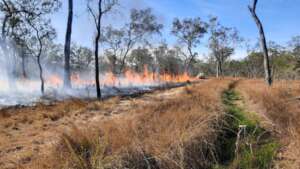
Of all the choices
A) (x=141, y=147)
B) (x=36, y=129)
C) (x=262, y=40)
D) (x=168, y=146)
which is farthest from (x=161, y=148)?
(x=262, y=40)

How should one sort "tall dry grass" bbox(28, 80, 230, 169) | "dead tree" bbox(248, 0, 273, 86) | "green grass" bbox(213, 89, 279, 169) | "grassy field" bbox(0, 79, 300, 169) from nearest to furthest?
"tall dry grass" bbox(28, 80, 230, 169) → "grassy field" bbox(0, 79, 300, 169) → "green grass" bbox(213, 89, 279, 169) → "dead tree" bbox(248, 0, 273, 86)

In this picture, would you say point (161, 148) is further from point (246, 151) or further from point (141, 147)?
point (246, 151)

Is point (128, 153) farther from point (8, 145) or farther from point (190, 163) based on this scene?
point (8, 145)

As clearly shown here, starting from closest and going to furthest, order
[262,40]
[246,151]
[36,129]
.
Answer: [246,151]
[36,129]
[262,40]

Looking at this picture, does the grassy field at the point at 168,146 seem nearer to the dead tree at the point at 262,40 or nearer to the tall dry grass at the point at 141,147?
the tall dry grass at the point at 141,147

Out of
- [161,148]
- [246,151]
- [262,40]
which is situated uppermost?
[262,40]

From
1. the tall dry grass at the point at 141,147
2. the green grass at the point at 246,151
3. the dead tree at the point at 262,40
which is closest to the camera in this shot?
the tall dry grass at the point at 141,147

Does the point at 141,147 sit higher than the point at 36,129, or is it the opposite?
the point at 141,147

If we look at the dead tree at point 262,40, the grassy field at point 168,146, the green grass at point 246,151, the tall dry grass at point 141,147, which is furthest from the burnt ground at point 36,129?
the dead tree at point 262,40

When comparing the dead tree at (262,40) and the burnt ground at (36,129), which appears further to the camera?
the dead tree at (262,40)

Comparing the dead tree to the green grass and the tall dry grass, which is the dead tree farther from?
the tall dry grass

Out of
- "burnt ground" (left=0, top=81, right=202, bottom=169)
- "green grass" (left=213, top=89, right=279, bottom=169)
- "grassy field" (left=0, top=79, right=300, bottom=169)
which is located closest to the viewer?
"grassy field" (left=0, top=79, right=300, bottom=169)

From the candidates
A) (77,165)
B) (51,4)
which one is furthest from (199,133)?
(51,4)

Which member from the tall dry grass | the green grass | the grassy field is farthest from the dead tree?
the tall dry grass
